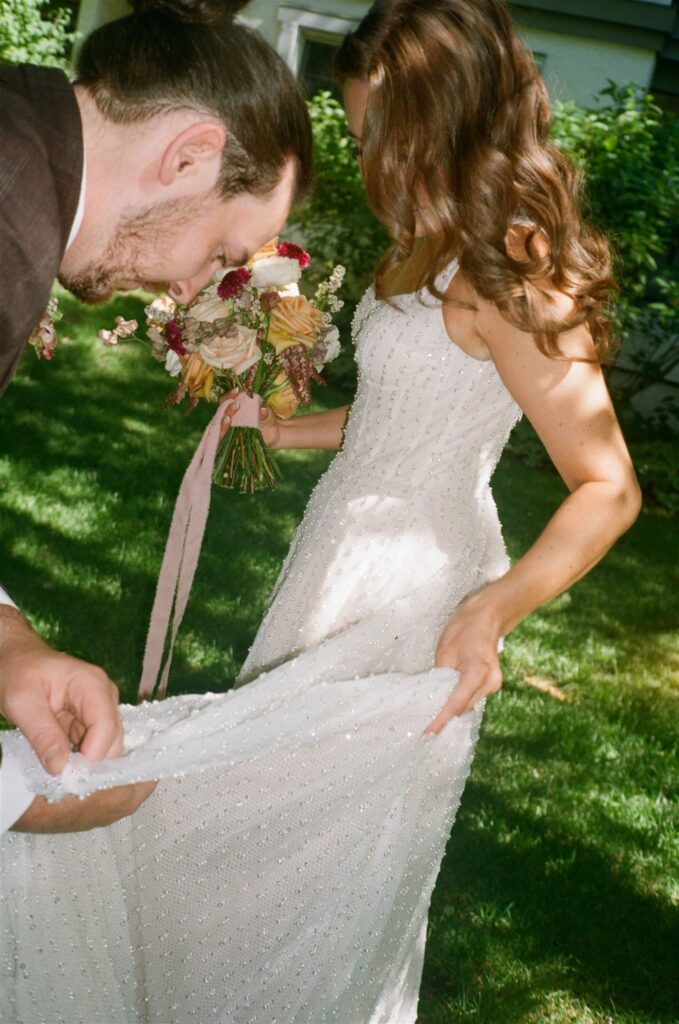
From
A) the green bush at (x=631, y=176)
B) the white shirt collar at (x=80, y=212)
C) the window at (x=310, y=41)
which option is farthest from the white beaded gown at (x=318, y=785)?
the window at (x=310, y=41)

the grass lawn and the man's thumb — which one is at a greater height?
the man's thumb

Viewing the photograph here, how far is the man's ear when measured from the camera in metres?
1.91

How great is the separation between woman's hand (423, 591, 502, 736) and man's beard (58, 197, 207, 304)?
2.94ft

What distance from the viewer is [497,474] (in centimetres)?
830

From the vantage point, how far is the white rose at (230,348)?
9.91 ft

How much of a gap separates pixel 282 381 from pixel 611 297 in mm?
967

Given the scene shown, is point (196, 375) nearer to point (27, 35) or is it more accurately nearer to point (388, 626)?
point (388, 626)

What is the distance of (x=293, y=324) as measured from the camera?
3072mm

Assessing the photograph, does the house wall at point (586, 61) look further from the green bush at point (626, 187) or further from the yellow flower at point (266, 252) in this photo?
the yellow flower at point (266, 252)

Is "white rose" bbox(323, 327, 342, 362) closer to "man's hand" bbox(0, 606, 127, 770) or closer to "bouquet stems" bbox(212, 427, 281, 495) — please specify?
"bouquet stems" bbox(212, 427, 281, 495)

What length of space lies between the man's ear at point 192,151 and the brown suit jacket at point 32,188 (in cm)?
20

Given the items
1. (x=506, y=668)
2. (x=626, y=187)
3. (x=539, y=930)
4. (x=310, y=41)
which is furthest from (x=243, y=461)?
(x=310, y=41)

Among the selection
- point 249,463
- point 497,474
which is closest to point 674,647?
point 497,474

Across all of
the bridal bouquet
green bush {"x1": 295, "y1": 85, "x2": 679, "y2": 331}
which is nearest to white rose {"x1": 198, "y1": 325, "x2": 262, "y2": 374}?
the bridal bouquet
